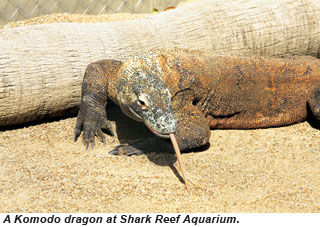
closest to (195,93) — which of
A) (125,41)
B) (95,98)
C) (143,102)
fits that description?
(143,102)

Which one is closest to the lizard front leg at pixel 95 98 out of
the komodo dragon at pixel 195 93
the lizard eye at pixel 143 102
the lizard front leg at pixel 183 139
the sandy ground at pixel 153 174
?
the komodo dragon at pixel 195 93

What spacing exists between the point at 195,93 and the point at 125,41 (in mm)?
1043

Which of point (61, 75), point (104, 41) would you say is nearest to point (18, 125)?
point (61, 75)

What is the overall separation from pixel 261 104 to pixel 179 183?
1508mm

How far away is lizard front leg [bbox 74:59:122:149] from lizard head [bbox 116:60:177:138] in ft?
1.28

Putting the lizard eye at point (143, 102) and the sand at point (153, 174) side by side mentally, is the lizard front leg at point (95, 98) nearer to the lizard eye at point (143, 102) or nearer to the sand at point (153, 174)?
the sand at point (153, 174)

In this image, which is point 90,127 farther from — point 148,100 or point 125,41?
point 125,41

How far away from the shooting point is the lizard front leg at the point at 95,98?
3877mm

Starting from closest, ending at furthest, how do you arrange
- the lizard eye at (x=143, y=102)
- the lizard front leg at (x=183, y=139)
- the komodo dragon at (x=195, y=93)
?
the lizard eye at (x=143, y=102) < the komodo dragon at (x=195, y=93) < the lizard front leg at (x=183, y=139)

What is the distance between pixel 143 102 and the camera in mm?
3268

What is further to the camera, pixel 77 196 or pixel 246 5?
pixel 246 5

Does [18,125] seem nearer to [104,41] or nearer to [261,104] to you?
[104,41]

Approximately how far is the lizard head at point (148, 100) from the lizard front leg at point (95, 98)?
0.39 metres

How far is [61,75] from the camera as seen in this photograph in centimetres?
401
